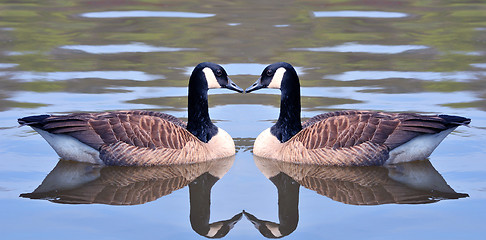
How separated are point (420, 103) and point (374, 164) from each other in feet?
16.2

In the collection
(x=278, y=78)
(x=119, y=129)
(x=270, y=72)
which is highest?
(x=270, y=72)

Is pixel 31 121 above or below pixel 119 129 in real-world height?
above

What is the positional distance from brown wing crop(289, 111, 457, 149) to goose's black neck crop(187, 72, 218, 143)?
1.81m

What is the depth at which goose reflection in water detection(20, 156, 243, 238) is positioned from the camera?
33.9ft

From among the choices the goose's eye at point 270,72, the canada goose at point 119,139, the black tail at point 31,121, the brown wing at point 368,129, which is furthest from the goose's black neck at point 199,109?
the black tail at point 31,121

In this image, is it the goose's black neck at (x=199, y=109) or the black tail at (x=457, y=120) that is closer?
the black tail at (x=457, y=120)

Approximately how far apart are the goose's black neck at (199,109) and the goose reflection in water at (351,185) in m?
1.07

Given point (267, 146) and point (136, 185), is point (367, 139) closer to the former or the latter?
point (267, 146)

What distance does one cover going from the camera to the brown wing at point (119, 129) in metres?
12.5

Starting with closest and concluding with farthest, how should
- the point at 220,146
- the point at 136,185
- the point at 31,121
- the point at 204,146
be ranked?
the point at 136,185
the point at 31,121
the point at 204,146
the point at 220,146

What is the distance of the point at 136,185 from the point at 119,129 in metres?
1.48

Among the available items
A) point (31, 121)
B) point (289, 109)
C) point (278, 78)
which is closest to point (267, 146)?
point (289, 109)

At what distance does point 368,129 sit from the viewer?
12711 millimetres

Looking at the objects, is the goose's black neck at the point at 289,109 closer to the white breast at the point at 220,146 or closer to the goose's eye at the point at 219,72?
the white breast at the point at 220,146
